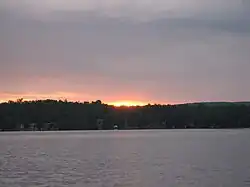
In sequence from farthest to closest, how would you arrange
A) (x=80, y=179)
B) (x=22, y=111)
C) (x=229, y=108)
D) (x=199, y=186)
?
1. (x=229, y=108)
2. (x=22, y=111)
3. (x=80, y=179)
4. (x=199, y=186)

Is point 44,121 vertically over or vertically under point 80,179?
over

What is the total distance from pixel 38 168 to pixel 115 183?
13691 mm

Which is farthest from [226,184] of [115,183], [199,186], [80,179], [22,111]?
[22,111]

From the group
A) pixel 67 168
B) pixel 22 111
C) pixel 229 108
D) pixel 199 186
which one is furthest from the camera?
pixel 229 108

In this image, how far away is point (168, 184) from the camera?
37.0m

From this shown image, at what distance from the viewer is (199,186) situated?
35.5 metres

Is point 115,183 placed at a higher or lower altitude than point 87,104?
lower

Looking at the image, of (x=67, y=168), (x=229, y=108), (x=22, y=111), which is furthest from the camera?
(x=229, y=108)

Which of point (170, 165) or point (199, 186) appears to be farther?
point (170, 165)

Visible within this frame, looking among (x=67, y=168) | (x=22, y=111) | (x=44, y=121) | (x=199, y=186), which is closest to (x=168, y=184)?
(x=199, y=186)

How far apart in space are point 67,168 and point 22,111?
132 m

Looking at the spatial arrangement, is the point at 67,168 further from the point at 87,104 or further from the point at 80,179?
the point at 87,104

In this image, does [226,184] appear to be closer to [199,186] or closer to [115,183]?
[199,186]

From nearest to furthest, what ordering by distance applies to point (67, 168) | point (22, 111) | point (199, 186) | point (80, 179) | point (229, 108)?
point (199, 186) < point (80, 179) < point (67, 168) < point (22, 111) < point (229, 108)
